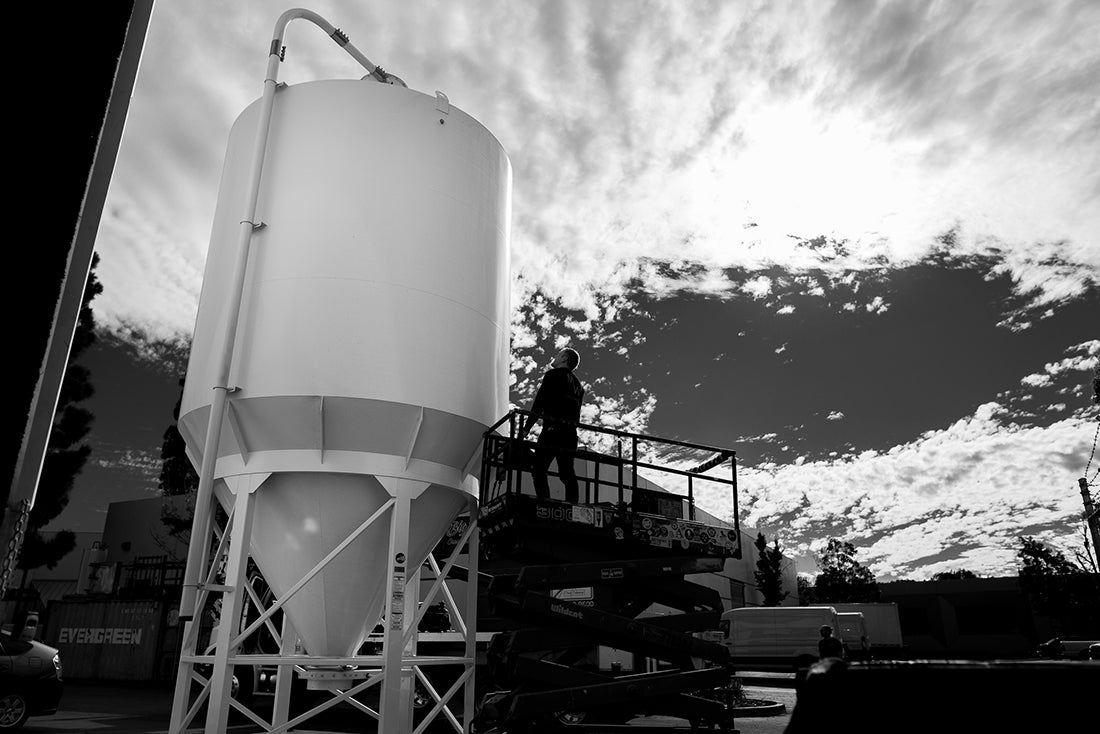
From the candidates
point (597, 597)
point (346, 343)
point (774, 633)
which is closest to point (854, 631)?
point (774, 633)

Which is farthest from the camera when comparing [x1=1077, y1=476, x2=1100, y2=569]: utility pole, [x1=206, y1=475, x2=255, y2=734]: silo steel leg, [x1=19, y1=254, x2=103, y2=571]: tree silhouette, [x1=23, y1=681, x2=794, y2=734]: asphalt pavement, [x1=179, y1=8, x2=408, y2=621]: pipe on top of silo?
[x1=1077, y1=476, x2=1100, y2=569]: utility pole

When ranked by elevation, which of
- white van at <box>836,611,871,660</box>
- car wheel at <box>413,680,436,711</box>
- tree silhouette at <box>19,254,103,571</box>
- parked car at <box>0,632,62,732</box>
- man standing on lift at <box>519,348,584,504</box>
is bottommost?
car wheel at <box>413,680,436,711</box>

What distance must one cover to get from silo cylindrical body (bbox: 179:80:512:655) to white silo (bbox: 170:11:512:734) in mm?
24

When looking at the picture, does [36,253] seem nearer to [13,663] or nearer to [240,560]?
[240,560]

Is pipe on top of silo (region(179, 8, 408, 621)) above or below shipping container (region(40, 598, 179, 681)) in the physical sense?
above

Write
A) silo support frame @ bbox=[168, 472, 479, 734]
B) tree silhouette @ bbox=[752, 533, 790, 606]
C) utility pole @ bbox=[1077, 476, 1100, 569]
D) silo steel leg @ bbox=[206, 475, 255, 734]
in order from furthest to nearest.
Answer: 1. tree silhouette @ bbox=[752, 533, 790, 606]
2. utility pole @ bbox=[1077, 476, 1100, 569]
3. silo support frame @ bbox=[168, 472, 479, 734]
4. silo steel leg @ bbox=[206, 475, 255, 734]

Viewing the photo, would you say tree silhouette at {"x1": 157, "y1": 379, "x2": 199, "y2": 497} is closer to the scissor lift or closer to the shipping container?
the shipping container

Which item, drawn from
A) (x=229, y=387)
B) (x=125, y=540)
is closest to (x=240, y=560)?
(x=229, y=387)

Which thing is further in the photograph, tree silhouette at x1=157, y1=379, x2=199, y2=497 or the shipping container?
tree silhouette at x1=157, y1=379, x2=199, y2=497

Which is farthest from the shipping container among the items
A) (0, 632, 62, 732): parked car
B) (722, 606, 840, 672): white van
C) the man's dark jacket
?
(722, 606, 840, 672): white van

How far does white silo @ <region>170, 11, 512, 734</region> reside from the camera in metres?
9.59

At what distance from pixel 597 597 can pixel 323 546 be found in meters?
3.71

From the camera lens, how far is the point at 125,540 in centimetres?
4719

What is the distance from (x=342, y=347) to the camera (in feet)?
31.5
